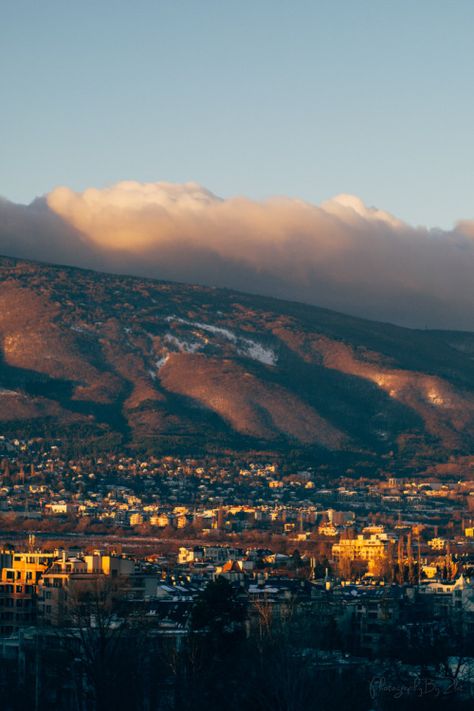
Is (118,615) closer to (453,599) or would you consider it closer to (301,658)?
(301,658)

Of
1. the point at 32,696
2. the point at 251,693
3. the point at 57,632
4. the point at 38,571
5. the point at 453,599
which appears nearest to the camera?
the point at 251,693

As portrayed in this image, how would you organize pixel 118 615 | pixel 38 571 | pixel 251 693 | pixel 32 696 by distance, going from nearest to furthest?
1. pixel 251 693
2. pixel 32 696
3. pixel 118 615
4. pixel 38 571

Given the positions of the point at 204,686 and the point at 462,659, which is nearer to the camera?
the point at 204,686

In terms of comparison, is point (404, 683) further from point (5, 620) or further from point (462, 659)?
point (5, 620)

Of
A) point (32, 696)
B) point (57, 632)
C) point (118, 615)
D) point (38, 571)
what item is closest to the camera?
point (32, 696)

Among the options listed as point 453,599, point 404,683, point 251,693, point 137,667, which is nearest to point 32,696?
point 137,667

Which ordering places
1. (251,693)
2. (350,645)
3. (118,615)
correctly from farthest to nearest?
(350,645), (118,615), (251,693)

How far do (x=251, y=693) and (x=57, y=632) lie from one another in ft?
51.1

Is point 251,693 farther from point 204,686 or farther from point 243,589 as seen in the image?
point 243,589

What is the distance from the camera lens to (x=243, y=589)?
142500 mm

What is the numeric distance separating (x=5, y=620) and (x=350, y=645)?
69.1 feet

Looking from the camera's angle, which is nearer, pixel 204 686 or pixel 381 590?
pixel 204 686

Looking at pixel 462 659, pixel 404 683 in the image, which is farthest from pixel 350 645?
pixel 404 683

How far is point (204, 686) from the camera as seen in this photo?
292ft
